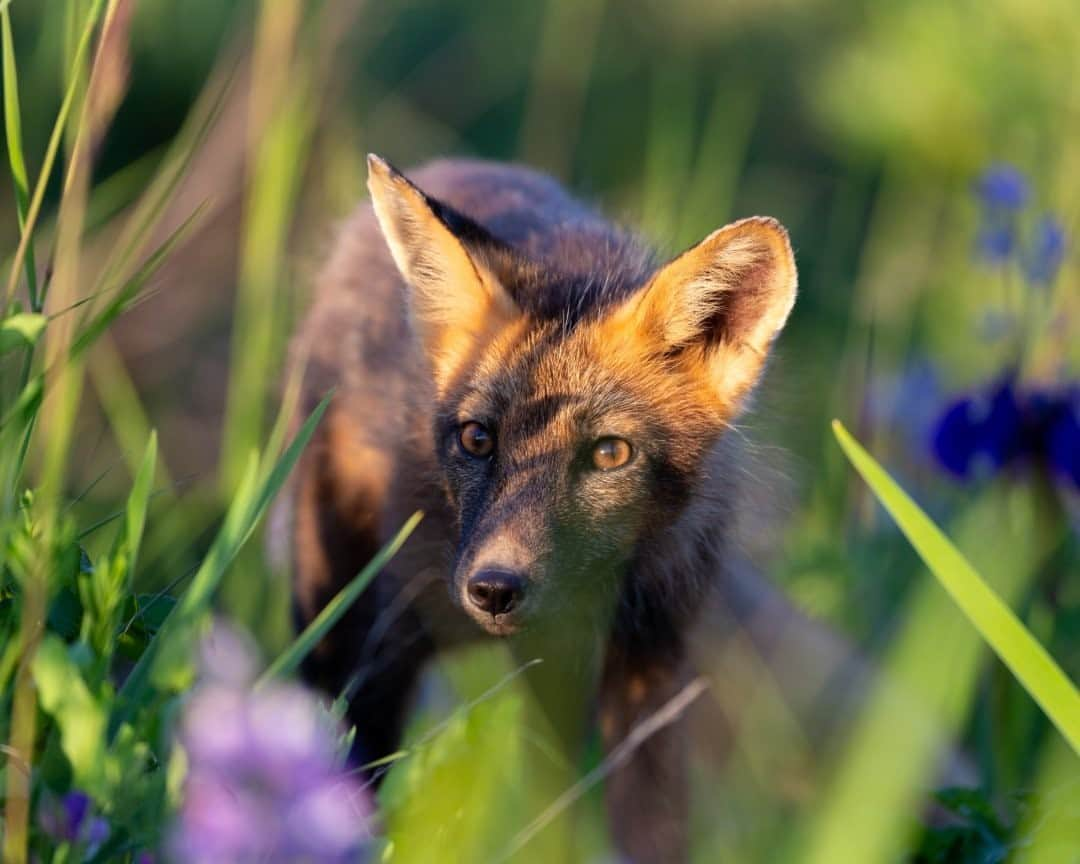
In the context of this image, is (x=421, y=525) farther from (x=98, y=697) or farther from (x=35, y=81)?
(x=35, y=81)

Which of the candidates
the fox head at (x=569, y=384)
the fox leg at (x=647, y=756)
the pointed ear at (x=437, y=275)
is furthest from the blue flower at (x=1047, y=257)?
the pointed ear at (x=437, y=275)

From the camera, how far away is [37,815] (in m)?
1.68

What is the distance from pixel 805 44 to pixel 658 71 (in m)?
1.53

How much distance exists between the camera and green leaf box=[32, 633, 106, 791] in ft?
5.18

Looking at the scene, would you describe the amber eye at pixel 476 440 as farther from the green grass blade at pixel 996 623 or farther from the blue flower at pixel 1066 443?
the blue flower at pixel 1066 443

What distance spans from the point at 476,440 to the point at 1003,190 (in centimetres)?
188

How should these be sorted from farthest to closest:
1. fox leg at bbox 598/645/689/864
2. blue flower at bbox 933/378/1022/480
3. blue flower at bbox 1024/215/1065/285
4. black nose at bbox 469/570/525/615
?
blue flower at bbox 1024/215/1065/285, blue flower at bbox 933/378/1022/480, fox leg at bbox 598/645/689/864, black nose at bbox 469/570/525/615

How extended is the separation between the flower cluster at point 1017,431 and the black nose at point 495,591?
1639 mm

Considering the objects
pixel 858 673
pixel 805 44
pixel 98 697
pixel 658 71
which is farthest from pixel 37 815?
pixel 805 44

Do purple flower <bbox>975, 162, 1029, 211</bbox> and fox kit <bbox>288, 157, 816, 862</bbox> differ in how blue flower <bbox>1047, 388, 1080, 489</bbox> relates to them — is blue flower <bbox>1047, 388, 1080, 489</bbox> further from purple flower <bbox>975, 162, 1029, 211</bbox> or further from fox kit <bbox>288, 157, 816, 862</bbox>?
fox kit <bbox>288, 157, 816, 862</bbox>

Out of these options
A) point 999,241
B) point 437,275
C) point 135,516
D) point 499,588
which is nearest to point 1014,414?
point 999,241

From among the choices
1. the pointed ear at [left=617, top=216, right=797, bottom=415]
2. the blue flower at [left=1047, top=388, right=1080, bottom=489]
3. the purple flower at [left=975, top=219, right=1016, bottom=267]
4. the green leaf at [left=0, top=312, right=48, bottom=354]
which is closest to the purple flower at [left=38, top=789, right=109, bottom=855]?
the green leaf at [left=0, top=312, right=48, bottom=354]

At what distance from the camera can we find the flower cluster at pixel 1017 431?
355 centimetres

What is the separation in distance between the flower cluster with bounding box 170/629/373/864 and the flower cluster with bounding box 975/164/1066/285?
2.87m
